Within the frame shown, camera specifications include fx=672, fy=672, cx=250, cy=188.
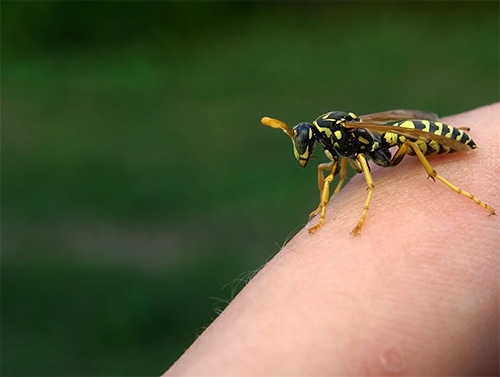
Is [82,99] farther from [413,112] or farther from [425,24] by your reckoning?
[413,112]

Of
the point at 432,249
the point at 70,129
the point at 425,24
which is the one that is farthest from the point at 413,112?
the point at 425,24

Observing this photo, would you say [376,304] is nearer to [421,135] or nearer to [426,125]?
[421,135]

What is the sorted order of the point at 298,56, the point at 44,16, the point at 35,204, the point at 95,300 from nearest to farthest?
the point at 95,300 → the point at 35,204 → the point at 298,56 → the point at 44,16

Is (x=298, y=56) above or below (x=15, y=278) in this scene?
above

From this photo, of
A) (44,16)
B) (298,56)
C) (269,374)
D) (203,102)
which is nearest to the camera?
(269,374)

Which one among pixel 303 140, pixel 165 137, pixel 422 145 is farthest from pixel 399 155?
pixel 165 137

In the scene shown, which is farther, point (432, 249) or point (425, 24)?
point (425, 24)

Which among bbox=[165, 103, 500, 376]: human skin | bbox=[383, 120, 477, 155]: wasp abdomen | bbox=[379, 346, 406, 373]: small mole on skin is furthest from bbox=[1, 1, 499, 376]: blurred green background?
bbox=[383, 120, 477, 155]: wasp abdomen
